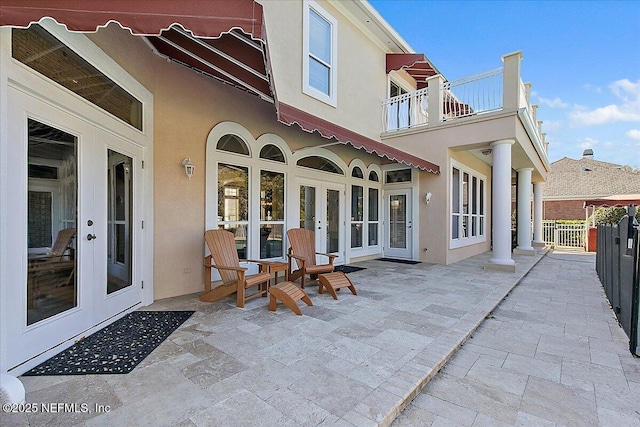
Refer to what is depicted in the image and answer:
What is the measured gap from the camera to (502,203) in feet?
25.3

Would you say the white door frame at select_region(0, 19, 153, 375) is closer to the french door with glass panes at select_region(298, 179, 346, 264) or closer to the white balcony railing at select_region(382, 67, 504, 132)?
the french door with glass panes at select_region(298, 179, 346, 264)

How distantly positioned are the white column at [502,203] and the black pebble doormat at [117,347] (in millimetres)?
7428

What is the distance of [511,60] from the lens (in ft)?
24.4

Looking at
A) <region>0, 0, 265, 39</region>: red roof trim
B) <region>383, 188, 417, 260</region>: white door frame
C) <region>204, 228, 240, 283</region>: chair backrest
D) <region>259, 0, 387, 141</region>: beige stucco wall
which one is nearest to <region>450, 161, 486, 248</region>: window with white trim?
<region>383, 188, 417, 260</region>: white door frame

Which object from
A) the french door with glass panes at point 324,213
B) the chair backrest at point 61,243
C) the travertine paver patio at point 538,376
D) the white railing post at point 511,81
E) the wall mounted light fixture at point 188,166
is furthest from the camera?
the french door with glass panes at point 324,213

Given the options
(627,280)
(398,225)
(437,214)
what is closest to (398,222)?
(398,225)

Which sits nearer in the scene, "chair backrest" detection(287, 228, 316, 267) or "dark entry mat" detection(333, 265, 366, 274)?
Result: "chair backrest" detection(287, 228, 316, 267)

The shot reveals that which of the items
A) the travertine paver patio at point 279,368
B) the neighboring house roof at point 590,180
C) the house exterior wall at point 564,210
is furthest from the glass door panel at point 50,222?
the house exterior wall at point 564,210

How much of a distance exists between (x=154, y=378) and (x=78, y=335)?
4.78 ft

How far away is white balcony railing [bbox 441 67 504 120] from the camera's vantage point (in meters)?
7.68

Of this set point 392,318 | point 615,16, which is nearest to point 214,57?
point 392,318

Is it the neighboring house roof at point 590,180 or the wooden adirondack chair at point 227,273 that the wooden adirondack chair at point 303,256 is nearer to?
the wooden adirondack chair at point 227,273

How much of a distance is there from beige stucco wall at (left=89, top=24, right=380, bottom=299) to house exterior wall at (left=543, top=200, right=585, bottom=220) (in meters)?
25.6

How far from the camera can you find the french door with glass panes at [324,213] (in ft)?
25.2
